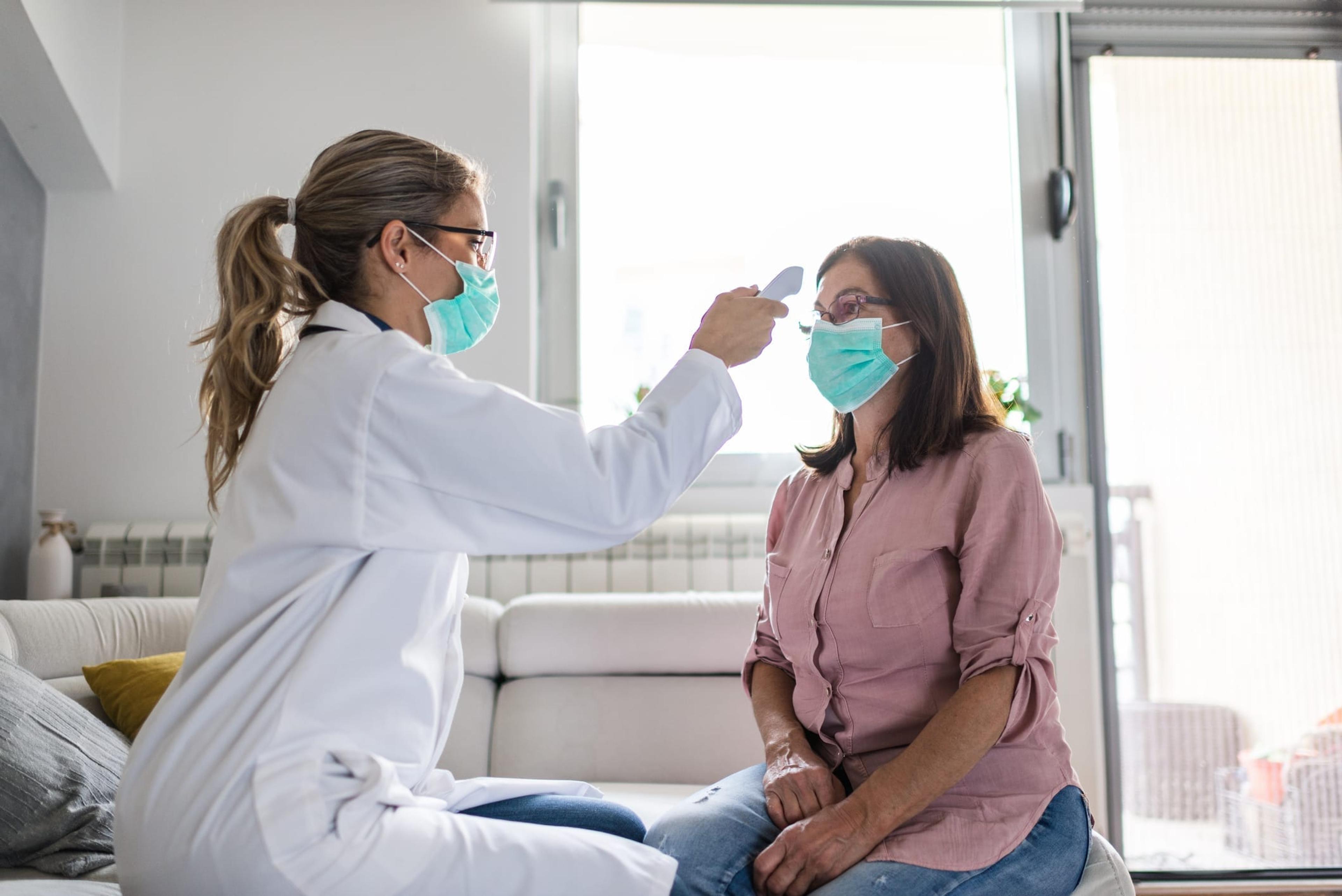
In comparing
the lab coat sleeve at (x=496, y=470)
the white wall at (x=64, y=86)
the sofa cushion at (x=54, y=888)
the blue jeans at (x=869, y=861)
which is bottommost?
the sofa cushion at (x=54, y=888)

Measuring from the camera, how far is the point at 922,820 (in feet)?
4.17

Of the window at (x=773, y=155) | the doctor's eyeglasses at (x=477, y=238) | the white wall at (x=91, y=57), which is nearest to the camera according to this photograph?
the doctor's eyeglasses at (x=477, y=238)

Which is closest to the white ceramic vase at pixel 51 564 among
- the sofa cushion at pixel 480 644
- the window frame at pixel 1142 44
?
the sofa cushion at pixel 480 644

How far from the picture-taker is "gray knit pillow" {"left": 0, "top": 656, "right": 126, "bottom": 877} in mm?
1531

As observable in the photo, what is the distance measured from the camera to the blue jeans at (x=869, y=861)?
46.9 inches

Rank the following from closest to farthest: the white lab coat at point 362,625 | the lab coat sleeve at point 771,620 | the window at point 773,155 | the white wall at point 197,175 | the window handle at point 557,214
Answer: the white lab coat at point 362,625, the lab coat sleeve at point 771,620, the white wall at point 197,175, the window handle at point 557,214, the window at point 773,155

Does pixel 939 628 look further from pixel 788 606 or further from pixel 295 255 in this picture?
pixel 295 255

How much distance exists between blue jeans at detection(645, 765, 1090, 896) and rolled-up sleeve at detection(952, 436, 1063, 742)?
131 mm

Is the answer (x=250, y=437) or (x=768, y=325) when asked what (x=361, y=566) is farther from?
(x=768, y=325)

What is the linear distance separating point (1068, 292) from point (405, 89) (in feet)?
6.54

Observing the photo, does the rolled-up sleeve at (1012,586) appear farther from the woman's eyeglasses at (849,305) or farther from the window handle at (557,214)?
the window handle at (557,214)

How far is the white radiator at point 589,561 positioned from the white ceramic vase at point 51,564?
0.34ft

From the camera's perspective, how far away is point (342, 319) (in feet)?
3.86

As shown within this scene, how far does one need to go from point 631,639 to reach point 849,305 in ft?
3.44
